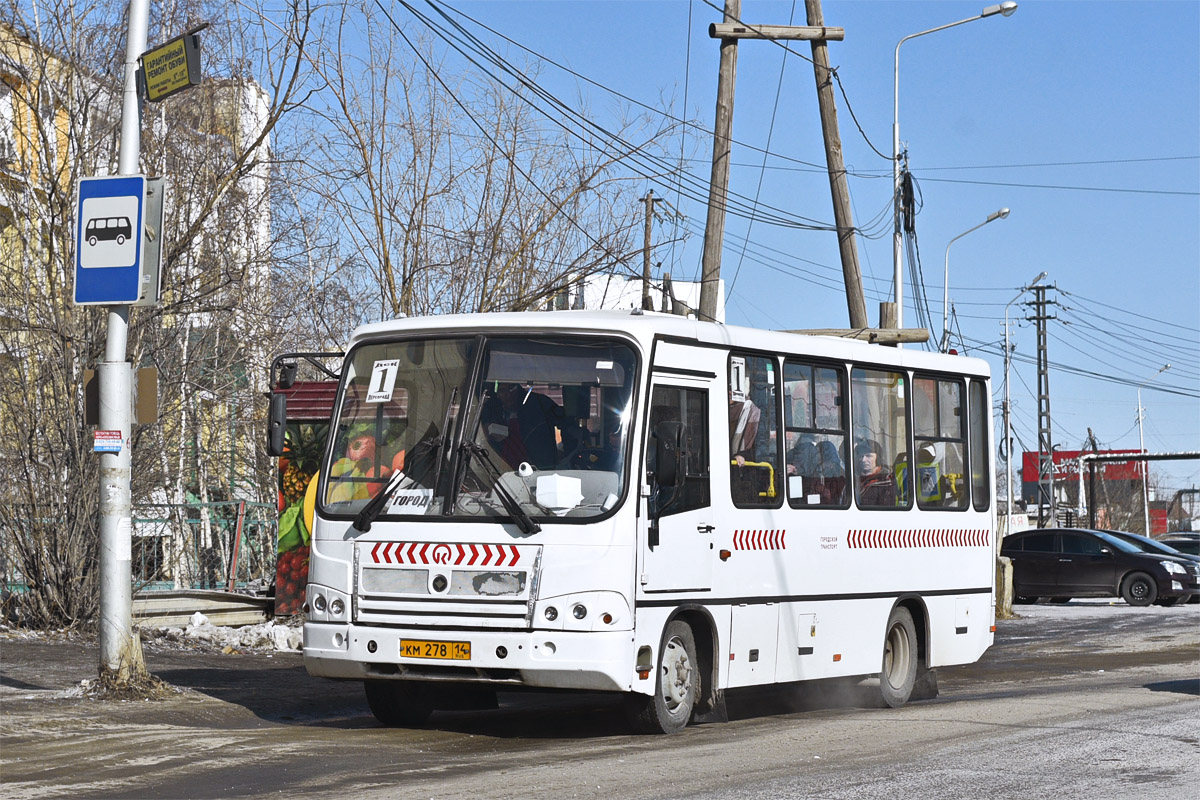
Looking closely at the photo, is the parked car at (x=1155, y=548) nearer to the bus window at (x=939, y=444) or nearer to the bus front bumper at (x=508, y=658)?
the bus window at (x=939, y=444)

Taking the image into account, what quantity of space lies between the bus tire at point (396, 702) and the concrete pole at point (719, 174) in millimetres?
8316

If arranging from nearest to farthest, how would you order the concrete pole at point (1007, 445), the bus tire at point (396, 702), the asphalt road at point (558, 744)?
the asphalt road at point (558, 744)
the bus tire at point (396, 702)
the concrete pole at point (1007, 445)

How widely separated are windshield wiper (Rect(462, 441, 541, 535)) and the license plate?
0.86m

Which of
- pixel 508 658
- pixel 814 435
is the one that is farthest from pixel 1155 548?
pixel 508 658

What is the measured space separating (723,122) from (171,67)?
32.1ft

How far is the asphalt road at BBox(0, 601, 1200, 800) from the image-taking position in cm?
813

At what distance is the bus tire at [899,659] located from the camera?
13336 mm

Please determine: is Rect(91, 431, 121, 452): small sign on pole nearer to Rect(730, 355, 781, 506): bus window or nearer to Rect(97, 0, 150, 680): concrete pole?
Rect(97, 0, 150, 680): concrete pole

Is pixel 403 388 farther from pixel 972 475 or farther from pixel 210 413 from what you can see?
pixel 210 413

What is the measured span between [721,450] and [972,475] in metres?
4.36

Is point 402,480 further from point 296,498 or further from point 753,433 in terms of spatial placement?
point 296,498

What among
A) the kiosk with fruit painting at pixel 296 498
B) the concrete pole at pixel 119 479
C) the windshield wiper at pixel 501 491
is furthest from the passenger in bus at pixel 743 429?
the kiosk with fruit painting at pixel 296 498

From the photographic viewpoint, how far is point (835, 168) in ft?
68.7

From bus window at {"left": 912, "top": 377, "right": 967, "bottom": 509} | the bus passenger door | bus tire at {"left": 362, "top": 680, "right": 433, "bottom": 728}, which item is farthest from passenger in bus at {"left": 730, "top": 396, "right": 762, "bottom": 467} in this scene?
bus tire at {"left": 362, "top": 680, "right": 433, "bottom": 728}
